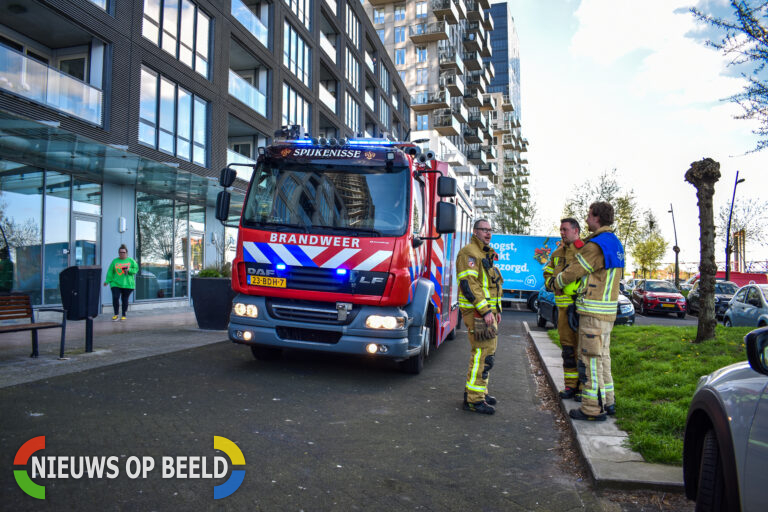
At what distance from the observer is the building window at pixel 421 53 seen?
2293 inches

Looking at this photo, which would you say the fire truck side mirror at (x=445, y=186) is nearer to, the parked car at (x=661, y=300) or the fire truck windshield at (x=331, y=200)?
the fire truck windshield at (x=331, y=200)

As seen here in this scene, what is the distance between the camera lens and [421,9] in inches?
2244

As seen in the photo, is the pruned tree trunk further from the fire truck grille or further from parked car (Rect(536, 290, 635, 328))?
the fire truck grille

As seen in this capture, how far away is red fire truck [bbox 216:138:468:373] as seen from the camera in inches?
252

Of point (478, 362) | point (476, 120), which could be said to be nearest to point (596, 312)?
point (478, 362)

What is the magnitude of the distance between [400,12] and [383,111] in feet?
67.5

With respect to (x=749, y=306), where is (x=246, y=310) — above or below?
above

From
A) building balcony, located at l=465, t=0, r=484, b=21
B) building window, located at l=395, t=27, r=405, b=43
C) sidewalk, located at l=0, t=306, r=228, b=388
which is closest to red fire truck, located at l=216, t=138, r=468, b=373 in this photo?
sidewalk, located at l=0, t=306, r=228, b=388

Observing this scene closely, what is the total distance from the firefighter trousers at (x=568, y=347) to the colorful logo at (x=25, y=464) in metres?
4.72

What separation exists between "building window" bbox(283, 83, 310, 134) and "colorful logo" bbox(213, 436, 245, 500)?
2142 centimetres

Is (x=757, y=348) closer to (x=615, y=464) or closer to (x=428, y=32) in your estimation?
(x=615, y=464)

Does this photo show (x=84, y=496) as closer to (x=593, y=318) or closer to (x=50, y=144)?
(x=593, y=318)

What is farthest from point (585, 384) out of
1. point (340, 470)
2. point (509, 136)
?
point (509, 136)

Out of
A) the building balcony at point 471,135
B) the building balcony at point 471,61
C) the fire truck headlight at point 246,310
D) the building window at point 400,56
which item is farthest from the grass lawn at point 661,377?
the building balcony at point 471,61
